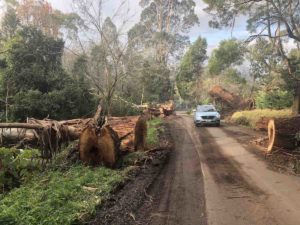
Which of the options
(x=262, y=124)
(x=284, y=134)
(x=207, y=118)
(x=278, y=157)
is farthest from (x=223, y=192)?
(x=207, y=118)

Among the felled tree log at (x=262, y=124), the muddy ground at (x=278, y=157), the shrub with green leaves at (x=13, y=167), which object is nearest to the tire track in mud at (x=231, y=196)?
the muddy ground at (x=278, y=157)

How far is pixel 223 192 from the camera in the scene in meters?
8.80

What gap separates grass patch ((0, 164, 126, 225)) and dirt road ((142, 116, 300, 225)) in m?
1.16

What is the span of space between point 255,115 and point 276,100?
10.1 ft

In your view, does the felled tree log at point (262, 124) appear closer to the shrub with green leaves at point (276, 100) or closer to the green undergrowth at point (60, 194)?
the shrub with green leaves at point (276, 100)

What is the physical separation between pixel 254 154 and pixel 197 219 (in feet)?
25.1

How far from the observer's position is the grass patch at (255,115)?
76.4 ft

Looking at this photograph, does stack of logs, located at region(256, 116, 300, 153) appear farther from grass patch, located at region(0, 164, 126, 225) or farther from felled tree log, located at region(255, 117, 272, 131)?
felled tree log, located at region(255, 117, 272, 131)

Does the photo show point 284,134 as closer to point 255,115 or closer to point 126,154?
point 126,154

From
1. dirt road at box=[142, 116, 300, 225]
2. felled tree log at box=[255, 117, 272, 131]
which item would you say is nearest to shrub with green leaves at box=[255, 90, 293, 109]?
felled tree log at box=[255, 117, 272, 131]

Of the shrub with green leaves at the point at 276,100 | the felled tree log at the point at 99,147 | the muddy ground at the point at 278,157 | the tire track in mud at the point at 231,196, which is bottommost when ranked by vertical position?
the tire track in mud at the point at 231,196

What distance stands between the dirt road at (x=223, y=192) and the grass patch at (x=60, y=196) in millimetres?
1160

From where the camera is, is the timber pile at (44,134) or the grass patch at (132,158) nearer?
the grass patch at (132,158)

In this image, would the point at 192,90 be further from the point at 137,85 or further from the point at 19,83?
the point at 19,83
